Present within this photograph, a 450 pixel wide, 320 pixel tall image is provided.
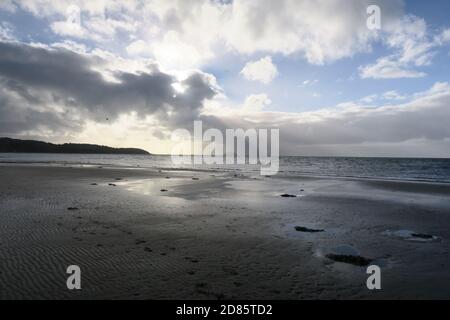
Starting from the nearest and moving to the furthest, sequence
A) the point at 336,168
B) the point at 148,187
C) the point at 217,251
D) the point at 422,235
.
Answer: the point at 217,251 → the point at 422,235 → the point at 148,187 → the point at 336,168

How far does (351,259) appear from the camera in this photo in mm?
8852

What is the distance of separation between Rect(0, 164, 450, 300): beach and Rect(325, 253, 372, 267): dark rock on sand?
83 mm

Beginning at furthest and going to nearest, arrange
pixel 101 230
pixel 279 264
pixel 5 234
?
pixel 101 230, pixel 5 234, pixel 279 264

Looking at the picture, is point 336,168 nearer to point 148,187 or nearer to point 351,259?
point 148,187

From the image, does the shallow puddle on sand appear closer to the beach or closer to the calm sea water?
the beach

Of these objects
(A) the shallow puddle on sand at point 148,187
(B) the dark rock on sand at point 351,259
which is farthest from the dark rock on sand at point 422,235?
(A) the shallow puddle on sand at point 148,187

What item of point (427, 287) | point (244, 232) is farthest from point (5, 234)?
point (427, 287)

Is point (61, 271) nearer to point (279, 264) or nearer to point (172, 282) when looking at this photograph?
point (172, 282)

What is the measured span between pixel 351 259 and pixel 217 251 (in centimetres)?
398

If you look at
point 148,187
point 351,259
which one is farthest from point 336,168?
point 351,259

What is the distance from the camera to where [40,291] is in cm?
643

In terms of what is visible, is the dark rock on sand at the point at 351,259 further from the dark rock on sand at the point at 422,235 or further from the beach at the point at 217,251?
the dark rock on sand at the point at 422,235

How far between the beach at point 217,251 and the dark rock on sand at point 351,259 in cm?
8
